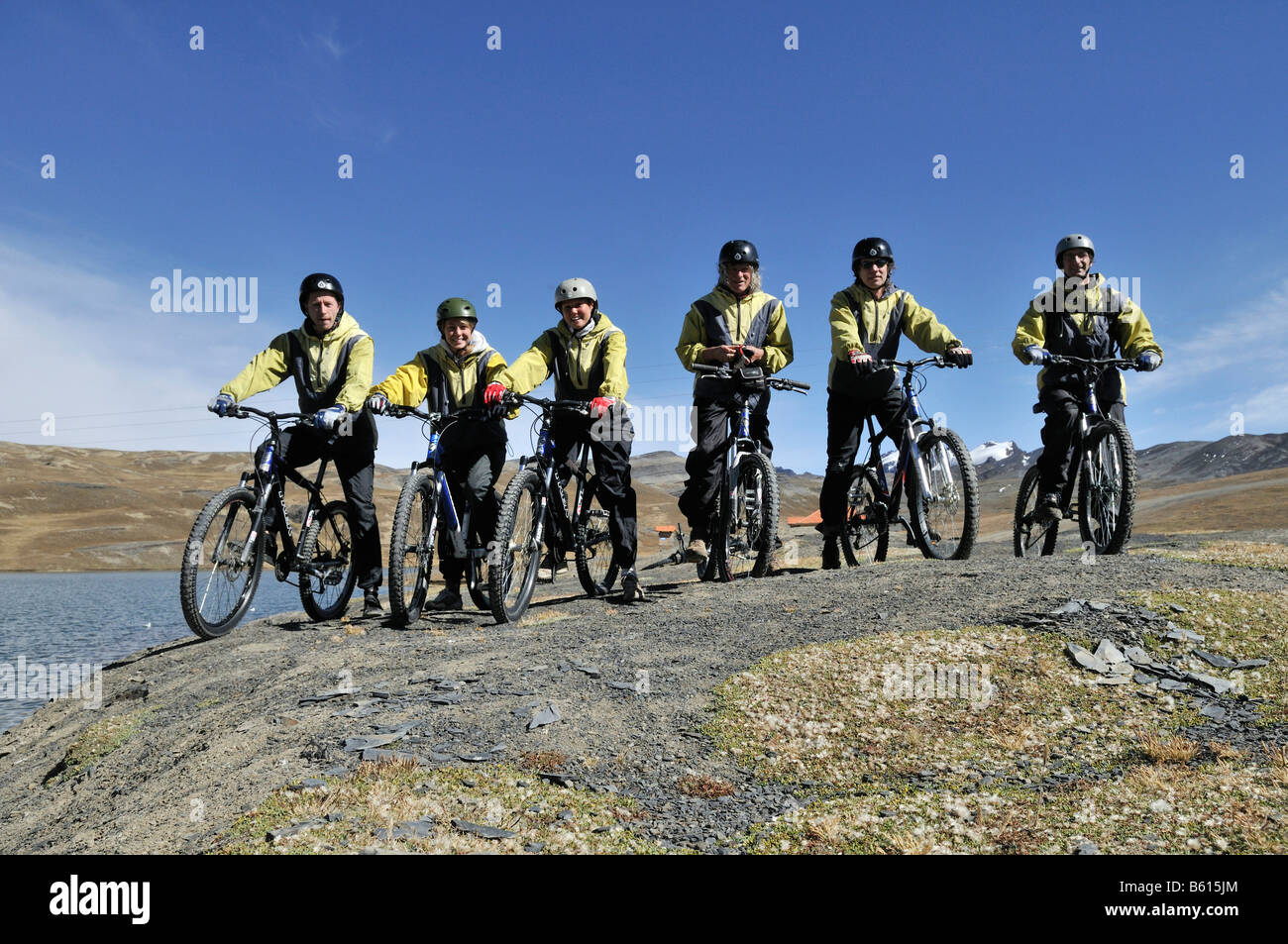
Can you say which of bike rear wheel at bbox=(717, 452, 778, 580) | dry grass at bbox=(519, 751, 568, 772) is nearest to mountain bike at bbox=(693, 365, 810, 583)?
bike rear wheel at bbox=(717, 452, 778, 580)

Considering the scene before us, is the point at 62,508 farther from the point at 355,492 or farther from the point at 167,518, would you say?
the point at 355,492

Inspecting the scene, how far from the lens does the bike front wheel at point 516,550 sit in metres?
7.16

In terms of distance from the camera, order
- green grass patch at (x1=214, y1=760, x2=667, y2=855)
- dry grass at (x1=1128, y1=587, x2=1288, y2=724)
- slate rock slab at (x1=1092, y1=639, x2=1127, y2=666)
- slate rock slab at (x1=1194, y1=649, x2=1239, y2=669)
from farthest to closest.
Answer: slate rock slab at (x1=1092, y1=639, x2=1127, y2=666) → slate rock slab at (x1=1194, y1=649, x2=1239, y2=669) → dry grass at (x1=1128, y1=587, x2=1288, y2=724) → green grass patch at (x1=214, y1=760, x2=667, y2=855)

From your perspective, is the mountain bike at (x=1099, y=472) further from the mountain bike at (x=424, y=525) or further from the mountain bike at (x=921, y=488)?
the mountain bike at (x=424, y=525)

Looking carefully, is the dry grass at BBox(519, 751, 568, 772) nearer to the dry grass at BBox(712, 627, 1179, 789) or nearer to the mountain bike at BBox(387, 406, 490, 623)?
the dry grass at BBox(712, 627, 1179, 789)

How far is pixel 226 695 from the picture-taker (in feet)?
18.6

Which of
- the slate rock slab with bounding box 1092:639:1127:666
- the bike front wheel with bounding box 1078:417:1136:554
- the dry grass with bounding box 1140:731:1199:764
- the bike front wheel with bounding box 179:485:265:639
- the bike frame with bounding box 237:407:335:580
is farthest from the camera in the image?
the bike front wheel with bounding box 1078:417:1136:554

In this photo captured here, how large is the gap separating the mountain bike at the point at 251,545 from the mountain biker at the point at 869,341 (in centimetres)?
600

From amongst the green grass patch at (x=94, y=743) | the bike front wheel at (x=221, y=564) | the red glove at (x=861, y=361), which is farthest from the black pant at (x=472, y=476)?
the red glove at (x=861, y=361)

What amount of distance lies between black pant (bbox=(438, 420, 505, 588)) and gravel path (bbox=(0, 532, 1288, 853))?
0.96 metres

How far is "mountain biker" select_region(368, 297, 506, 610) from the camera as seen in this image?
27.1 feet

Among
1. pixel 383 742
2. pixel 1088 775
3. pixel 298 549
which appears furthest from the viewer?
pixel 298 549

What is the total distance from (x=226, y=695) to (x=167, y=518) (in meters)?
117
